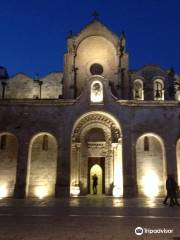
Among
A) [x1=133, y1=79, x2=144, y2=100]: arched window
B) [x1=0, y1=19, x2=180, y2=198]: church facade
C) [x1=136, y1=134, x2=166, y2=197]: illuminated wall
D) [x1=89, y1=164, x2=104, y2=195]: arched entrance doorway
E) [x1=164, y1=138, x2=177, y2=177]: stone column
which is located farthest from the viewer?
[x1=133, y1=79, x2=144, y2=100]: arched window

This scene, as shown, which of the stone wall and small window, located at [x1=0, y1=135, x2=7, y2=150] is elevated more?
the stone wall

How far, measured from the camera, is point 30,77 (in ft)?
104

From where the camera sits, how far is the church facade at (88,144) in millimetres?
21672

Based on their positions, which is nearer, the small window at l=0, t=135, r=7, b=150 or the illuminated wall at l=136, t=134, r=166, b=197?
the illuminated wall at l=136, t=134, r=166, b=197

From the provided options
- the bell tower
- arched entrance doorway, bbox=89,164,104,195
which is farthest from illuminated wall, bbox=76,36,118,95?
arched entrance doorway, bbox=89,164,104,195

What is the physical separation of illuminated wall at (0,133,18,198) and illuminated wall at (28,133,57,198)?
1393 mm

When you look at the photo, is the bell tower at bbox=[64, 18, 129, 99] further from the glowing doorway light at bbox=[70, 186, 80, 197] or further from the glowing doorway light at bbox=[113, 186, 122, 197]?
the glowing doorway light at bbox=[113, 186, 122, 197]

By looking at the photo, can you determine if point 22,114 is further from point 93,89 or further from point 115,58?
point 115,58

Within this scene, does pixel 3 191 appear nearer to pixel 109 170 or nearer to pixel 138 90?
pixel 109 170

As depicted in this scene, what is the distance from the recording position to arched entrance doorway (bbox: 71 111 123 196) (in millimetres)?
23016

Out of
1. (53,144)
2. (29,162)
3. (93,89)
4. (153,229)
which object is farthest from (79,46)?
(153,229)

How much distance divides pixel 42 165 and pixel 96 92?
7.76m

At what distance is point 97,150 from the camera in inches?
969

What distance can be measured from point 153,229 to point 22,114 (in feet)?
57.8
